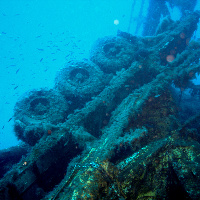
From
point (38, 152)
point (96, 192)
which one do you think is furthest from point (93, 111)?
point (96, 192)

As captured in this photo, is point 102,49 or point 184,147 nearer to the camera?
point 184,147

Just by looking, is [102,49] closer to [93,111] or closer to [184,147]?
[93,111]

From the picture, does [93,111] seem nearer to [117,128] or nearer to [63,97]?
[117,128]

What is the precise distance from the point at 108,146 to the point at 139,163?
0.79m

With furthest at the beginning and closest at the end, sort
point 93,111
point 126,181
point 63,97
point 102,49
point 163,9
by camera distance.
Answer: point 163,9 → point 102,49 → point 63,97 → point 93,111 → point 126,181

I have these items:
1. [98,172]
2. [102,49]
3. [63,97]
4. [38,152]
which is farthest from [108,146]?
[102,49]

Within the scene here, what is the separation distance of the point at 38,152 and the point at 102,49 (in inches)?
301

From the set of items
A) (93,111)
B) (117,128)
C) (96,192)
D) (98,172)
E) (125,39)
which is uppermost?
(125,39)

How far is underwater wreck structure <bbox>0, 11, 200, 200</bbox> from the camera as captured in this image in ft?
6.70

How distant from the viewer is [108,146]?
288cm

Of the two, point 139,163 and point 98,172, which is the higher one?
point 98,172

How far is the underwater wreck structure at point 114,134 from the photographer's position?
2043 millimetres

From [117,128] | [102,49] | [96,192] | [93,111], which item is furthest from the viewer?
[102,49]

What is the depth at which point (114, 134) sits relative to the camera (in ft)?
11.0
